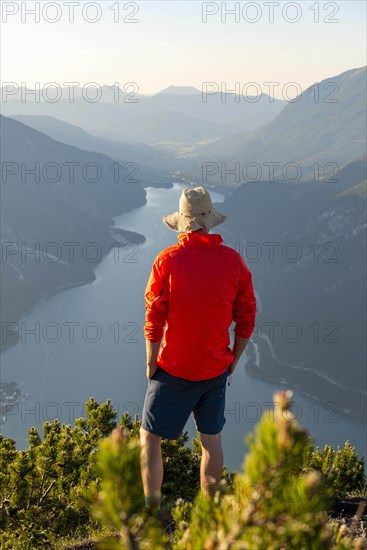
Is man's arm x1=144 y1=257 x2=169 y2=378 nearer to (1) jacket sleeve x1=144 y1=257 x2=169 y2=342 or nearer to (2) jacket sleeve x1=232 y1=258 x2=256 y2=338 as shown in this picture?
(1) jacket sleeve x1=144 y1=257 x2=169 y2=342

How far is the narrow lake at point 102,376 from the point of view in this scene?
127625mm

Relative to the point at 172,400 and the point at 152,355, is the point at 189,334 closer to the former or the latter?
the point at 152,355

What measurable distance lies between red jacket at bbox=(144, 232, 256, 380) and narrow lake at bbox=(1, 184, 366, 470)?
104606 mm

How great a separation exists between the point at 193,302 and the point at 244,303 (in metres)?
0.69

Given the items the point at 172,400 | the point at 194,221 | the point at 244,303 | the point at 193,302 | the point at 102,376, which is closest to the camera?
the point at 193,302

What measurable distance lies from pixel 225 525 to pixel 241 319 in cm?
329

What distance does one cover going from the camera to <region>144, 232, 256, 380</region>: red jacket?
5277 mm

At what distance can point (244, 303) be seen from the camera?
5.73m

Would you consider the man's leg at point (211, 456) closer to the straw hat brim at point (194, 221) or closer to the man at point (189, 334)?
the man at point (189, 334)

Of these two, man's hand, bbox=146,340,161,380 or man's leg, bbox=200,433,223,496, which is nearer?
man's hand, bbox=146,340,161,380

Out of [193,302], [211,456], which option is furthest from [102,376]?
[193,302]

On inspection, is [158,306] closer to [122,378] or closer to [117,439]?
[117,439]

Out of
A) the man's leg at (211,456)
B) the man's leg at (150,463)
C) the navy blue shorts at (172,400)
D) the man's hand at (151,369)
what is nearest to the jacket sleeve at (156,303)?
the man's hand at (151,369)

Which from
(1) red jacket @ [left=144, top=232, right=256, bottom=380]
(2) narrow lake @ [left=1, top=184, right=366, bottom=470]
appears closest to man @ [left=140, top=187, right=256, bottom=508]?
(1) red jacket @ [left=144, top=232, right=256, bottom=380]
